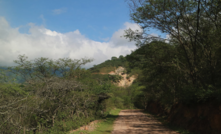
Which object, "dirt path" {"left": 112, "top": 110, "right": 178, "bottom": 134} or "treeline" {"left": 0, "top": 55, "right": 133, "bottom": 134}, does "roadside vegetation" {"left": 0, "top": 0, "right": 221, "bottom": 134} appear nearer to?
"treeline" {"left": 0, "top": 55, "right": 133, "bottom": 134}

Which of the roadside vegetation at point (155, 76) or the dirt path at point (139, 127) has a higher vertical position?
the roadside vegetation at point (155, 76)

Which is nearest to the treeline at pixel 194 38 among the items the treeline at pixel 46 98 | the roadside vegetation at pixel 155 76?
the roadside vegetation at pixel 155 76

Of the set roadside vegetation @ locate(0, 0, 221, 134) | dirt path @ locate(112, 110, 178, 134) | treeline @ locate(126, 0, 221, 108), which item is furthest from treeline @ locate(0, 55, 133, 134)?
treeline @ locate(126, 0, 221, 108)

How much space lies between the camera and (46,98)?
1177 cm

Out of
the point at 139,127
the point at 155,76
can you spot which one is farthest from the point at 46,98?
the point at 155,76

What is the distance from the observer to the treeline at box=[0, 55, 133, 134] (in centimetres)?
920

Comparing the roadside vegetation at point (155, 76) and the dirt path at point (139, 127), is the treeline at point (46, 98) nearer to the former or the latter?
the roadside vegetation at point (155, 76)

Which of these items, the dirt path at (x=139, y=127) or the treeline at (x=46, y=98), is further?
the dirt path at (x=139, y=127)

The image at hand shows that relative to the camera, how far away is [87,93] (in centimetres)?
1692

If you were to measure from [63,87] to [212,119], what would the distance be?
393 inches

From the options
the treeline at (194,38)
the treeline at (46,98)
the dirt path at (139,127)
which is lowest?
the dirt path at (139,127)

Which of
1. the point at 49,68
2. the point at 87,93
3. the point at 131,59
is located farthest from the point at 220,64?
the point at 49,68

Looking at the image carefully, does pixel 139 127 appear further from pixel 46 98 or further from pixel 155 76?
pixel 46 98

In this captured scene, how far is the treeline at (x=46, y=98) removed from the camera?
920 cm
